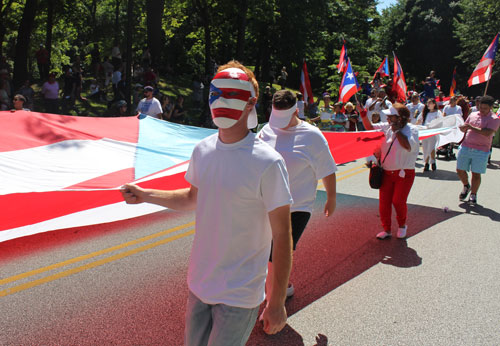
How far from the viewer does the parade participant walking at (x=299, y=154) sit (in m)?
4.23

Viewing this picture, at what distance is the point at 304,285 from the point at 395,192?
2.31 metres

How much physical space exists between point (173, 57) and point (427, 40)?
30.2 metres

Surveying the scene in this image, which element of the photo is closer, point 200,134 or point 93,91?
point 200,134

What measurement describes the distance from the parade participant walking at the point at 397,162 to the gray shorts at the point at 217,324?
4645 mm

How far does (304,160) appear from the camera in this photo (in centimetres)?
422

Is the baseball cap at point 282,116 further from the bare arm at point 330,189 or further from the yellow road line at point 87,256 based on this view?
the yellow road line at point 87,256

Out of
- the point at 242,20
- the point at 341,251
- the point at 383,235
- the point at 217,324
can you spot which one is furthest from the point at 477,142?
the point at 242,20

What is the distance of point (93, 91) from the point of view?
2014cm

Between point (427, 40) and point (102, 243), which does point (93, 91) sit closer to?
point (102, 243)

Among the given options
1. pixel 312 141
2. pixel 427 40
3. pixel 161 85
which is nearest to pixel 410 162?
pixel 312 141

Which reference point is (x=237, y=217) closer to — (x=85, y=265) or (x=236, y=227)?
(x=236, y=227)

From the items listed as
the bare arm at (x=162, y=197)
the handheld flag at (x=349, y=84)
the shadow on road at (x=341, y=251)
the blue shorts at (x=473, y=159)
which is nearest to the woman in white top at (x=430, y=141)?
the handheld flag at (x=349, y=84)

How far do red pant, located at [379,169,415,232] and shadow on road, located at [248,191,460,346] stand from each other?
377 millimetres

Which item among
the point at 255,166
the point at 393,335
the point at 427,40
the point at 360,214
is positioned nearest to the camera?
the point at 255,166
